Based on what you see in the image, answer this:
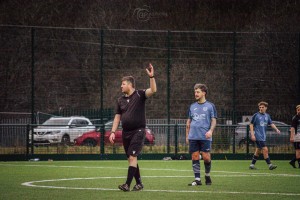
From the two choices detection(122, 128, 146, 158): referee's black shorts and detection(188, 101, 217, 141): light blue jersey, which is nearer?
detection(122, 128, 146, 158): referee's black shorts

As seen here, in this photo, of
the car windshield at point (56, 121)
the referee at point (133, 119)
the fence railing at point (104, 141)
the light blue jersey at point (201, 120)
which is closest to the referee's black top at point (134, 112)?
the referee at point (133, 119)

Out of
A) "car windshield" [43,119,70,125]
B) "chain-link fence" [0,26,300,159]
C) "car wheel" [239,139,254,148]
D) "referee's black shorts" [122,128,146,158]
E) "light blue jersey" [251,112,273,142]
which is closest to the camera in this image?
"referee's black shorts" [122,128,146,158]

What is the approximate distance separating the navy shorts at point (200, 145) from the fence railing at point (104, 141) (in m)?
12.5

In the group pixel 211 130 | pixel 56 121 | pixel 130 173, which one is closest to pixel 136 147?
pixel 130 173

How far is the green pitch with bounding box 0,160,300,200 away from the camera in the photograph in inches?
532

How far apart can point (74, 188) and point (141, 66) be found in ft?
124

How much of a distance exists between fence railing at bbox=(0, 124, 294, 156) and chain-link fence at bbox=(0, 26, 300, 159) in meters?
0.08

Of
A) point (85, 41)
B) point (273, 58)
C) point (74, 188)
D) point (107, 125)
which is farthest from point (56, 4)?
point (74, 188)

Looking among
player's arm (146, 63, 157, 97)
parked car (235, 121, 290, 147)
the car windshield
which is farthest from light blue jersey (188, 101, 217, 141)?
the car windshield

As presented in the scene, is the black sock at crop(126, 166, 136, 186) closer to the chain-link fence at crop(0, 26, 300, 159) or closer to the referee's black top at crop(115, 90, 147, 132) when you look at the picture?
the referee's black top at crop(115, 90, 147, 132)

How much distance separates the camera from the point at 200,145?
16203 millimetres

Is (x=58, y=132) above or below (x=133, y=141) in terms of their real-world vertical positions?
below

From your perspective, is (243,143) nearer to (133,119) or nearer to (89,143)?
(89,143)

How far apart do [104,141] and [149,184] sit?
12.8m
